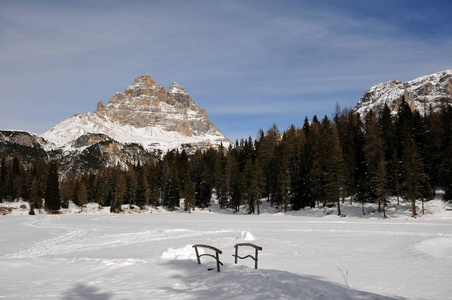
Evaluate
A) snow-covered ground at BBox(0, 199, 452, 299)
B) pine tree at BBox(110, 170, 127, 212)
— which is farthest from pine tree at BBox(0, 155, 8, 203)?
snow-covered ground at BBox(0, 199, 452, 299)

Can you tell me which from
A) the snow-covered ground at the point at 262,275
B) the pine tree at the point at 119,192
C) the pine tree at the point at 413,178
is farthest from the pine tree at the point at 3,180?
the pine tree at the point at 413,178

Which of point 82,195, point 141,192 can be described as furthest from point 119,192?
point 82,195

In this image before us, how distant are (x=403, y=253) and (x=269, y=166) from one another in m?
61.3

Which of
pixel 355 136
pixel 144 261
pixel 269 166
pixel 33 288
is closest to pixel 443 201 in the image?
pixel 355 136

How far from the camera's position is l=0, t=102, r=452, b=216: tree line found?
170ft

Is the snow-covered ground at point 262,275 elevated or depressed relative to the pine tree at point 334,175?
depressed

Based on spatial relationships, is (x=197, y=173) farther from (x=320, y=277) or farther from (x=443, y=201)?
(x=320, y=277)

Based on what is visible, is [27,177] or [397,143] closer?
[397,143]

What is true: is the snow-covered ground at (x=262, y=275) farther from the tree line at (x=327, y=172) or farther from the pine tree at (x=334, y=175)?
the tree line at (x=327, y=172)

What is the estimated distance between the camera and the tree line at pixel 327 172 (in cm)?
5175

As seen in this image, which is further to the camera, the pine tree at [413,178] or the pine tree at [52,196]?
the pine tree at [52,196]

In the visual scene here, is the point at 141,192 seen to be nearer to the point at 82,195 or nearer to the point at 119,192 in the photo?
the point at 119,192

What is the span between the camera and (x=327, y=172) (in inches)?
2260

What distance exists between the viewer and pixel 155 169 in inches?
4203
